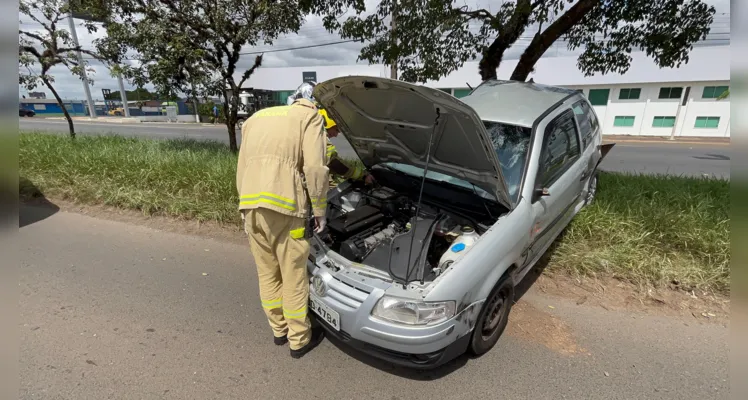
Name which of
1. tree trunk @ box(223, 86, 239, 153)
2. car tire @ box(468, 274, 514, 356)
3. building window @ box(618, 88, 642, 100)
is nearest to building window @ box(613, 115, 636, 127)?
building window @ box(618, 88, 642, 100)

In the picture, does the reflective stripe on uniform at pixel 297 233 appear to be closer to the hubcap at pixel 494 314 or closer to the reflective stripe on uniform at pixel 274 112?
the reflective stripe on uniform at pixel 274 112

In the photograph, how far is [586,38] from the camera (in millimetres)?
5715

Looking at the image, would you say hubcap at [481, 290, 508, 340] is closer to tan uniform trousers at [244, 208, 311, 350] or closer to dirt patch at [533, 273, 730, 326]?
dirt patch at [533, 273, 730, 326]

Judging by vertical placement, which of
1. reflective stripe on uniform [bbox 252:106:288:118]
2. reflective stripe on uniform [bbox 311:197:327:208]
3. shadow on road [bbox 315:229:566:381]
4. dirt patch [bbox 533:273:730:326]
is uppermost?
reflective stripe on uniform [bbox 252:106:288:118]

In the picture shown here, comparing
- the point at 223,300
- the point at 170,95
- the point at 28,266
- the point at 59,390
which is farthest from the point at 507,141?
the point at 170,95

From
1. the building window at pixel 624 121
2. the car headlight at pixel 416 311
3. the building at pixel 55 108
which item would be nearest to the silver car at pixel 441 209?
the car headlight at pixel 416 311

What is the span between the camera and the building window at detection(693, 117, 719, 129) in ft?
74.7

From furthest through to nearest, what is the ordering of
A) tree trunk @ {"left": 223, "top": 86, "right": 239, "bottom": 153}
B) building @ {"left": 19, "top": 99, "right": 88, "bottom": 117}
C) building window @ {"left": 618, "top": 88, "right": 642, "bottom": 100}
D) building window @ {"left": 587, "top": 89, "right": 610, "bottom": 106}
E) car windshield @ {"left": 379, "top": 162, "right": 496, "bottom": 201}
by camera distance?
building @ {"left": 19, "top": 99, "right": 88, "bottom": 117}, building window @ {"left": 587, "top": 89, "right": 610, "bottom": 106}, building window @ {"left": 618, "top": 88, "right": 642, "bottom": 100}, tree trunk @ {"left": 223, "top": 86, "right": 239, "bottom": 153}, car windshield @ {"left": 379, "top": 162, "right": 496, "bottom": 201}

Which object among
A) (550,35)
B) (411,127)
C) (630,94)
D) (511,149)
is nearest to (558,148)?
(511,149)

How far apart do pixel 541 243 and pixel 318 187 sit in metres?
1.95

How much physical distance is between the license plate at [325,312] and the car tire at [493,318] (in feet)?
2.93

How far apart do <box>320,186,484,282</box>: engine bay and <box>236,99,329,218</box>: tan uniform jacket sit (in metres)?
0.55

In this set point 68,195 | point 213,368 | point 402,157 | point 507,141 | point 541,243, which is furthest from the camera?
point 68,195

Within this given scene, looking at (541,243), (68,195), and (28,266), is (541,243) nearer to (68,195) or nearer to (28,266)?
(28,266)
